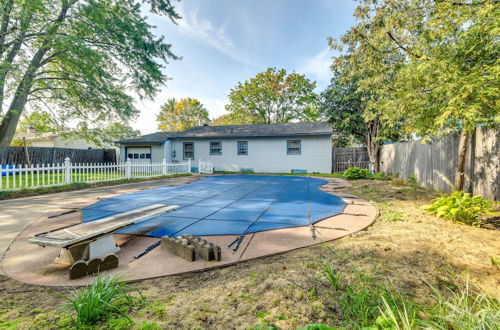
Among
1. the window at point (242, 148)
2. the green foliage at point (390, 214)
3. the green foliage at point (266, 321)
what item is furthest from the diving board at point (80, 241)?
the window at point (242, 148)

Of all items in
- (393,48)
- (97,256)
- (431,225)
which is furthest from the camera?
(393,48)

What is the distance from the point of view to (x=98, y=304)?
4.56ft

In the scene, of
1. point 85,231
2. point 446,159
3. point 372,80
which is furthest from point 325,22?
point 85,231

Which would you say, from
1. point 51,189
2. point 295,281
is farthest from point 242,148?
point 295,281

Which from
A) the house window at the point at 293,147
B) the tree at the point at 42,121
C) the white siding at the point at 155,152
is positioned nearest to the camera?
the tree at the point at 42,121

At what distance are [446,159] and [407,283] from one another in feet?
20.5

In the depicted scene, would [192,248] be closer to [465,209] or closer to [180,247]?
[180,247]

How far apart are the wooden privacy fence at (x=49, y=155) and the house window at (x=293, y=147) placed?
574 inches

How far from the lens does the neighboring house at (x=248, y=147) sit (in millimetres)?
14047

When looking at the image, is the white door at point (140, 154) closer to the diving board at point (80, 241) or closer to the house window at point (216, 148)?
the house window at point (216, 148)

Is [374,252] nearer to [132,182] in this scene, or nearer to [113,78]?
[132,182]

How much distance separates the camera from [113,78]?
35.0 feet

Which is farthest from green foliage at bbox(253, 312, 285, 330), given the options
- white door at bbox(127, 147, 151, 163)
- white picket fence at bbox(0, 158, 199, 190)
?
white door at bbox(127, 147, 151, 163)

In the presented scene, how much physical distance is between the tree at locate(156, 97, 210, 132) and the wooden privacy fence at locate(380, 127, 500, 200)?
3686 centimetres
